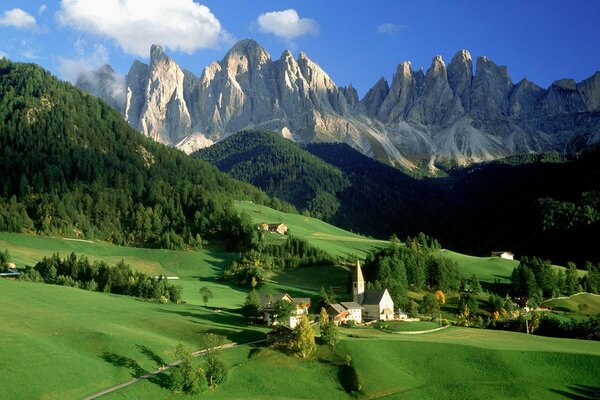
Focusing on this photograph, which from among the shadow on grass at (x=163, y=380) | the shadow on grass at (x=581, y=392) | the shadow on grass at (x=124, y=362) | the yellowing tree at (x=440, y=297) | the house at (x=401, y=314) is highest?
the yellowing tree at (x=440, y=297)

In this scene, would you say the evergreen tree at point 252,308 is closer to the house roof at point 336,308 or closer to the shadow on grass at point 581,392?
the house roof at point 336,308

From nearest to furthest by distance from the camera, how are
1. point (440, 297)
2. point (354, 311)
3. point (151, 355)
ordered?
point (151, 355), point (354, 311), point (440, 297)

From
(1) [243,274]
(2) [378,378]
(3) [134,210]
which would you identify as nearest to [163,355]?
(2) [378,378]

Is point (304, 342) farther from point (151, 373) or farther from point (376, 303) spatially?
point (376, 303)

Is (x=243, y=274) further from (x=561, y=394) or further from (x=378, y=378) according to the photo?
(x=561, y=394)

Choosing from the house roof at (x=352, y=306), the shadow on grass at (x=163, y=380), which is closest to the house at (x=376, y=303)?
the house roof at (x=352, y=306)

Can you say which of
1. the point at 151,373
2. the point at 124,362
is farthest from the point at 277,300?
the point at 124,362
